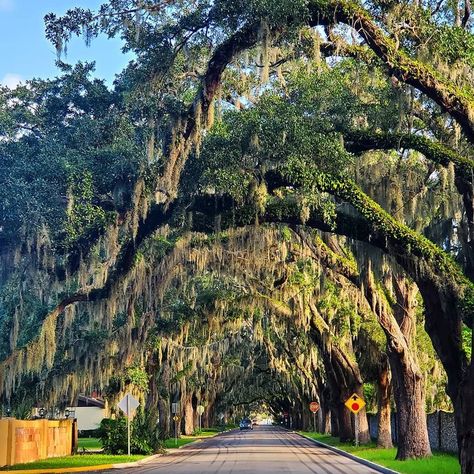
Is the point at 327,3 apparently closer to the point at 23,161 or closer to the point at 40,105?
the point at 23,161

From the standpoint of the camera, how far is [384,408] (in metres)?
29.3

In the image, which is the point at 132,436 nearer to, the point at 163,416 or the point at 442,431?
the point at 442,431

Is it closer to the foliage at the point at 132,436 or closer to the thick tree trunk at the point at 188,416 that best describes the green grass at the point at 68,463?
the foliage at the point at 132,436

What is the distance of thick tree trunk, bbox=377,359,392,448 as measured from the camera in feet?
92.6

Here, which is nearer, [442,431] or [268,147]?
[268,147]

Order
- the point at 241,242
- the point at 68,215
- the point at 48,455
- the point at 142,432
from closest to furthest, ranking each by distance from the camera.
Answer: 1. the point at 68,215
2. the point at 241,242
3. the point at 48,455
4. the point at 142,432

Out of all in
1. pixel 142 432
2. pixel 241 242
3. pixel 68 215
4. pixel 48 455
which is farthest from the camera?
pixel 142 432

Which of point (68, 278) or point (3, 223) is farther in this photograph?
point (3, 223)

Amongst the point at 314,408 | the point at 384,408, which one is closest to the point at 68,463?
the point at 384,408

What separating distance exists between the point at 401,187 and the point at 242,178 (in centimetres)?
503

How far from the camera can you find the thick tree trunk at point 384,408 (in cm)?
2823

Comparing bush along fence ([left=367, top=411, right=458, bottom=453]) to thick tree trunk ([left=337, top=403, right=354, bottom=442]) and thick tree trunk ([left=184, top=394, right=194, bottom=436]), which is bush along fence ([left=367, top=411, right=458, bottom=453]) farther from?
thick tree trunk ([left=184, top=394, right=194, bottom=436])

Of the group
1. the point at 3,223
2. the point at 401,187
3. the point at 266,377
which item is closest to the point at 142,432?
the point at 3,223

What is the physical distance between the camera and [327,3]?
12.7 meters
